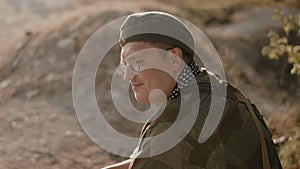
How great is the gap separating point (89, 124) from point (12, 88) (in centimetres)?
147

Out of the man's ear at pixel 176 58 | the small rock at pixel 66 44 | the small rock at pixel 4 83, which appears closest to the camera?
the man's ear at pixel 176 58

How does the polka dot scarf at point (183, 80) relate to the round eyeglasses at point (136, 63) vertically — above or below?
below

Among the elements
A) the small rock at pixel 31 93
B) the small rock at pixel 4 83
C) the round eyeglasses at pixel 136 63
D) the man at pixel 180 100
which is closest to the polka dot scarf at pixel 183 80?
the man at pixel 180 100

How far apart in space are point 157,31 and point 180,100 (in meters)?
0.26

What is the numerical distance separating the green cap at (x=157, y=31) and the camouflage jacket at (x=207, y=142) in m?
0.15

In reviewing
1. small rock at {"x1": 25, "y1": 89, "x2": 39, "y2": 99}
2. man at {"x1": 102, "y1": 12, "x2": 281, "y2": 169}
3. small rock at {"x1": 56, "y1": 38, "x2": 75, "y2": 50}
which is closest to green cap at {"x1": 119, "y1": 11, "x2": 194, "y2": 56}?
man at {"x1": 102, "y1": 12, "x2": 281, "y2": 169}

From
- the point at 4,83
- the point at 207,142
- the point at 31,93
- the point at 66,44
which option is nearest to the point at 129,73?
the point at 207,142

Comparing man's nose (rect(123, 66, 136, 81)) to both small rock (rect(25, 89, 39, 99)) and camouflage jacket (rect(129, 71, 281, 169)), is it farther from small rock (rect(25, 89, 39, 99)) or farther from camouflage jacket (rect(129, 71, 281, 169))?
small rock (rect(25, 89, 39, 99))

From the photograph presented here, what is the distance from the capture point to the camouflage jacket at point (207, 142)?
203 centimetres

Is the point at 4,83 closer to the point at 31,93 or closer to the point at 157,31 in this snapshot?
the point at 31,93

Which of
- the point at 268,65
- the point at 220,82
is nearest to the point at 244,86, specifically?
the point at 268,65

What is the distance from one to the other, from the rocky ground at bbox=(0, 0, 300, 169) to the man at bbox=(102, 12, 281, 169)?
6.71ft

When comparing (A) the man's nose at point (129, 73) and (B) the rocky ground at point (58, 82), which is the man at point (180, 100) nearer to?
(A) the man's nose at point (129, 73)

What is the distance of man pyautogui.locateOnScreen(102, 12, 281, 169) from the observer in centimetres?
206
